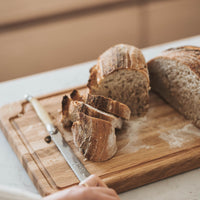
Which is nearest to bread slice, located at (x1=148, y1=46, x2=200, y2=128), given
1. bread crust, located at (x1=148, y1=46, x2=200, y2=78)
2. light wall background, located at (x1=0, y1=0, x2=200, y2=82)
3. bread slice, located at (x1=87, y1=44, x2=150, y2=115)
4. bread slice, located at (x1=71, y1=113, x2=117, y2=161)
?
bread crust, located at (x1=148, y1=46, x2=200, y2=78)

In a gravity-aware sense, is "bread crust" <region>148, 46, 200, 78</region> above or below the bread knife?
above

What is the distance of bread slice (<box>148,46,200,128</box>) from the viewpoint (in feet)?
5.57

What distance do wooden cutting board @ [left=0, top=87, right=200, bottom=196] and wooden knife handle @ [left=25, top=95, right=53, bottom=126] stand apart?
0.13 feet

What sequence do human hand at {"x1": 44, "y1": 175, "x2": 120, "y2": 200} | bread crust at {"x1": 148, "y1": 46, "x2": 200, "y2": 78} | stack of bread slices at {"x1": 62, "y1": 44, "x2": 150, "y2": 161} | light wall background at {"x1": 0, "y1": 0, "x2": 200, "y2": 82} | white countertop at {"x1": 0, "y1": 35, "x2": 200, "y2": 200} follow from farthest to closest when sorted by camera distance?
light wall background at {"x1": 0, "y1": 0, "x2": 200, "y2": 82}, bread crust at {"x1": 148, "y1": 46, "x2": 200, "y2": 78}, stack of bread slices at {"x1": 62, "y1": 44, "x2": 150, "y2": 161}, white countertop at {"x1": 0, "y1": 35, "x2": 200, "y2": 200}, human hand at {"x1": 44, "y1": 175, "x2": 120, "y2": 200}

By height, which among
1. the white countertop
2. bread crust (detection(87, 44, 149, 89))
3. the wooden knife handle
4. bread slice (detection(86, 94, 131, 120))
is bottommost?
the white countertop

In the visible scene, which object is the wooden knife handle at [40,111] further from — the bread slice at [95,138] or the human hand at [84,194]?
the human hand at [84,194]

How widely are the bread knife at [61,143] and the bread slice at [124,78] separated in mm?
279

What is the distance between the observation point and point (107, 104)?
1569mm

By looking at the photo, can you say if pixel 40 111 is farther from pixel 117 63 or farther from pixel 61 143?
pixel 117 63

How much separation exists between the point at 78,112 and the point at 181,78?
0.61 meters

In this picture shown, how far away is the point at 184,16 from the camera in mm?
4234

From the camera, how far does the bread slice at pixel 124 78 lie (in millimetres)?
1752

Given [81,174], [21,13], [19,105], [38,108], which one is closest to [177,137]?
[81,174]

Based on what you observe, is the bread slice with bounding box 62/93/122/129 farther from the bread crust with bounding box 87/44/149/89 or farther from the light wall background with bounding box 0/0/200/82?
the light wall background with bounding box 0/0/200/82
